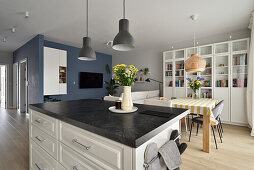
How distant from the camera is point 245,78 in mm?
3438

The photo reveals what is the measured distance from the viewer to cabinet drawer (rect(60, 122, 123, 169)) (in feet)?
2.28

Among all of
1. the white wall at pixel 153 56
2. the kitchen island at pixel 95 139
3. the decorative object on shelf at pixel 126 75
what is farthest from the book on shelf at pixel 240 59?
the decorative object on shelf at pixel 126 75

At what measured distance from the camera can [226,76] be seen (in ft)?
12.6

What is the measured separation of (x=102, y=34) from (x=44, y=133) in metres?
3.37

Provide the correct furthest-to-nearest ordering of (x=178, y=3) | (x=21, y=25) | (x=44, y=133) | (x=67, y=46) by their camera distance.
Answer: (x=67, y=46) < (x=21, y=25) < (x=178, y=3) < (x=44, y=133)

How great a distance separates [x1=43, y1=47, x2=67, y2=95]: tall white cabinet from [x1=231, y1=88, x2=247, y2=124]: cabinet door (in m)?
5.25

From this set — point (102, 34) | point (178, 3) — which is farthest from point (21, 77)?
point (178, 3)

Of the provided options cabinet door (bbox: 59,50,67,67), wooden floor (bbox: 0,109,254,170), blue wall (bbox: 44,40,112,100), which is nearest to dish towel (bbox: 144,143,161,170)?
wooden floor (bbox: 0,109,254,170)

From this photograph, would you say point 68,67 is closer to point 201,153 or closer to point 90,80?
point 90,80

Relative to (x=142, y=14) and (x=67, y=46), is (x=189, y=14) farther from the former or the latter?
(x=67, y=46)

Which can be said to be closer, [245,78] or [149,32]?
[245,78]

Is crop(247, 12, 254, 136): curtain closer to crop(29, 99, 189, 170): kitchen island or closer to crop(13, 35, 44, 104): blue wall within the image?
crop(29, 99, 189, 170): kitchen island

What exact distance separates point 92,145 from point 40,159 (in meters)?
0.96

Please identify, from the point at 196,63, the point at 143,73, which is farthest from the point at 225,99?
the point at 143,73
